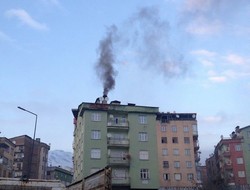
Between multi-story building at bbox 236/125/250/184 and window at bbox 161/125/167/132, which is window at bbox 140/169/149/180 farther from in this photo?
multi-story building at bbox 236/125/250/184

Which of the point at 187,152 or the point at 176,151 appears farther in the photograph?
the point at 187,152

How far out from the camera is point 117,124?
2174 inches

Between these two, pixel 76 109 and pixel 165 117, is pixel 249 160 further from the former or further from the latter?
pixel 76 109

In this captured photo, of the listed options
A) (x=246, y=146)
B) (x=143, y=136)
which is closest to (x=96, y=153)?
(x=143, y=136)

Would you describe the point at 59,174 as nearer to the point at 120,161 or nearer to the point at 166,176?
the point at 166,176

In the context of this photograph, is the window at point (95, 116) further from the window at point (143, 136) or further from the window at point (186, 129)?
the window at point (186, 129)

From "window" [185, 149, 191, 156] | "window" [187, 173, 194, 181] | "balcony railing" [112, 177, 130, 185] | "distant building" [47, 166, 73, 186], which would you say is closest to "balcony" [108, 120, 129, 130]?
"balcony railing" [112, 177, 130, 185]

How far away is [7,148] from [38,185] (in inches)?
2059

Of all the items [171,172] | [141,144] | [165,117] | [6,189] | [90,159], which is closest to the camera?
[6,189]

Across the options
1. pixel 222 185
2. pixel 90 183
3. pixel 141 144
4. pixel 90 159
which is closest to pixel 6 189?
pixel 90 183

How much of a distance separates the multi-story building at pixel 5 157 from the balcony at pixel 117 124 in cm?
2569

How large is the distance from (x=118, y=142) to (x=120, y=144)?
0.46 metres

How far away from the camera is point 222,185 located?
62.8 metres

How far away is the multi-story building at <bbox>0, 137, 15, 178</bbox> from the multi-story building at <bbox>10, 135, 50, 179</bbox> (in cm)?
1349
